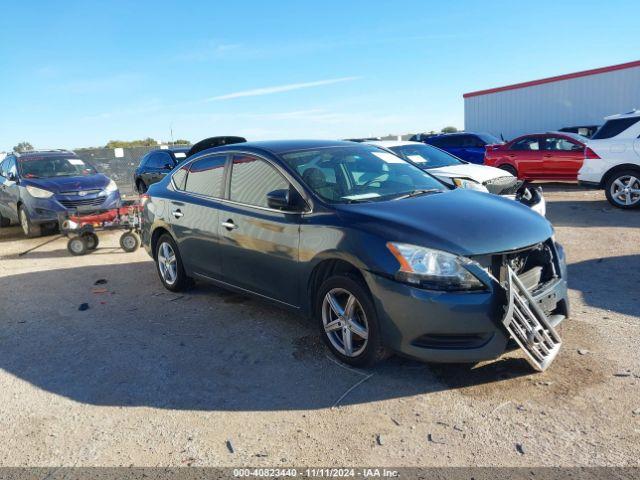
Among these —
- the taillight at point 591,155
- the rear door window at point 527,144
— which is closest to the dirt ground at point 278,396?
the taillight at point 591,155

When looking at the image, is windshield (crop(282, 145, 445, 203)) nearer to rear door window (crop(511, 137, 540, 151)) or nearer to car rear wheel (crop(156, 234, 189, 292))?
car rear wheel (crop(156, 234, 189, 292))

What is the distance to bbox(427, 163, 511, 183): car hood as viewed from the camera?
362 inches

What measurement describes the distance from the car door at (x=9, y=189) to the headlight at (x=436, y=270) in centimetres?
979

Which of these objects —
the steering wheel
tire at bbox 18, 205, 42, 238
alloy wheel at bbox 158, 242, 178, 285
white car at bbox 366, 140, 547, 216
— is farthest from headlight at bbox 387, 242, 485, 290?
tire at bbox 18, 205, 42, 238

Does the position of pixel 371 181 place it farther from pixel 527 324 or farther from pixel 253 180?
pixel 527 324

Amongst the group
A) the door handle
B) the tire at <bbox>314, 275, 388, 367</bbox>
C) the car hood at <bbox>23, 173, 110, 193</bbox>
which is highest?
the car hood at <bbox>23, 173, 110, 193</bbox>

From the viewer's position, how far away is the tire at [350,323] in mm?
3943

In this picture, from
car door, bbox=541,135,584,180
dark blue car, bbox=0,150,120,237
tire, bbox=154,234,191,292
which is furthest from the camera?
car door, bbox=541,135,584,180

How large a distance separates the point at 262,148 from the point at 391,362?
2.28 metres

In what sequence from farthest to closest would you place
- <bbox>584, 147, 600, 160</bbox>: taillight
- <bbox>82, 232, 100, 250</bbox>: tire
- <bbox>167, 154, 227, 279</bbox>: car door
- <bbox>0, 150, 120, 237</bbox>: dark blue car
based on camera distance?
<bbox>584, 147, 600, 160</bbox>: taillight
<bbox>0, 150, 120, 237</bbox>: dark blue car
<bbox>82, 232, 100, 250</bbox>: tire
<bbox>167, 154, 227, 279</bbox>: car door

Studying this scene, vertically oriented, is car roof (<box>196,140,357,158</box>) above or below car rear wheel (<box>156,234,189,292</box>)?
above

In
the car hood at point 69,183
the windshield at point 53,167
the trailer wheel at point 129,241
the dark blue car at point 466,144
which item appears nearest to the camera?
the trailer wheel at point 129,241

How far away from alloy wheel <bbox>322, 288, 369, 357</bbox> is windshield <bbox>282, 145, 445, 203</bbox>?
80 cm

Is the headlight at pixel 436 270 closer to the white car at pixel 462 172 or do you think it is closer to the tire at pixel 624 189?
the white car at pixel 462 172
